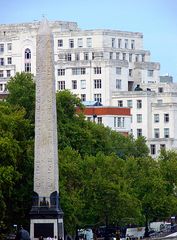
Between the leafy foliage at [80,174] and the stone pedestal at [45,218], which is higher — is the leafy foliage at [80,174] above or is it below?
above

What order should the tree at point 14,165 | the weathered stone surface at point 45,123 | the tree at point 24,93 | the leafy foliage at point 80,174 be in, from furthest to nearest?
the tree at point 24,93 < the leafy foliage at point 80,174 < the tree at point 14,165 < the weathered stone surface at point 45,123

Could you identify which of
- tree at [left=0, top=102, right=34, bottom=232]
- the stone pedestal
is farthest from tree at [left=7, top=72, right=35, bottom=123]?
the stone pedestal

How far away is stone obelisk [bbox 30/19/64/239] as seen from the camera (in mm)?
108625

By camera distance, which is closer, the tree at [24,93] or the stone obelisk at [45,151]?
the stone obelisk at [45,151]

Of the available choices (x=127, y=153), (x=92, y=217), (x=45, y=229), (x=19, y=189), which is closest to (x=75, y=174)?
(x=92, y=217)

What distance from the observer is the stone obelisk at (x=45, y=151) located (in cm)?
10862

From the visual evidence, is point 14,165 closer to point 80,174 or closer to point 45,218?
point 45,218

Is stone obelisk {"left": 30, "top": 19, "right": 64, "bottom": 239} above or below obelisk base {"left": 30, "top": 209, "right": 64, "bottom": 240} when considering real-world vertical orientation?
above

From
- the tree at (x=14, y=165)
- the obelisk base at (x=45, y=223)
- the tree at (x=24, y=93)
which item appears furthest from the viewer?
the tree at (x=24, y=93)

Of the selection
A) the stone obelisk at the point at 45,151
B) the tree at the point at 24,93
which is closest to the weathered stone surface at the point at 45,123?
the stone obelisk at the point at 45,151

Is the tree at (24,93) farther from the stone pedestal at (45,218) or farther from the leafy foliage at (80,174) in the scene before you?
the stone pedestal at (45,218)

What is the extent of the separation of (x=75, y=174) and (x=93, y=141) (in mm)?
24504

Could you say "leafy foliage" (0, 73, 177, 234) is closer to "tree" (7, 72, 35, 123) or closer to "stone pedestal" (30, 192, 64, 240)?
"tree" (7, 72, 35, 123)

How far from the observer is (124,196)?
135 metres
